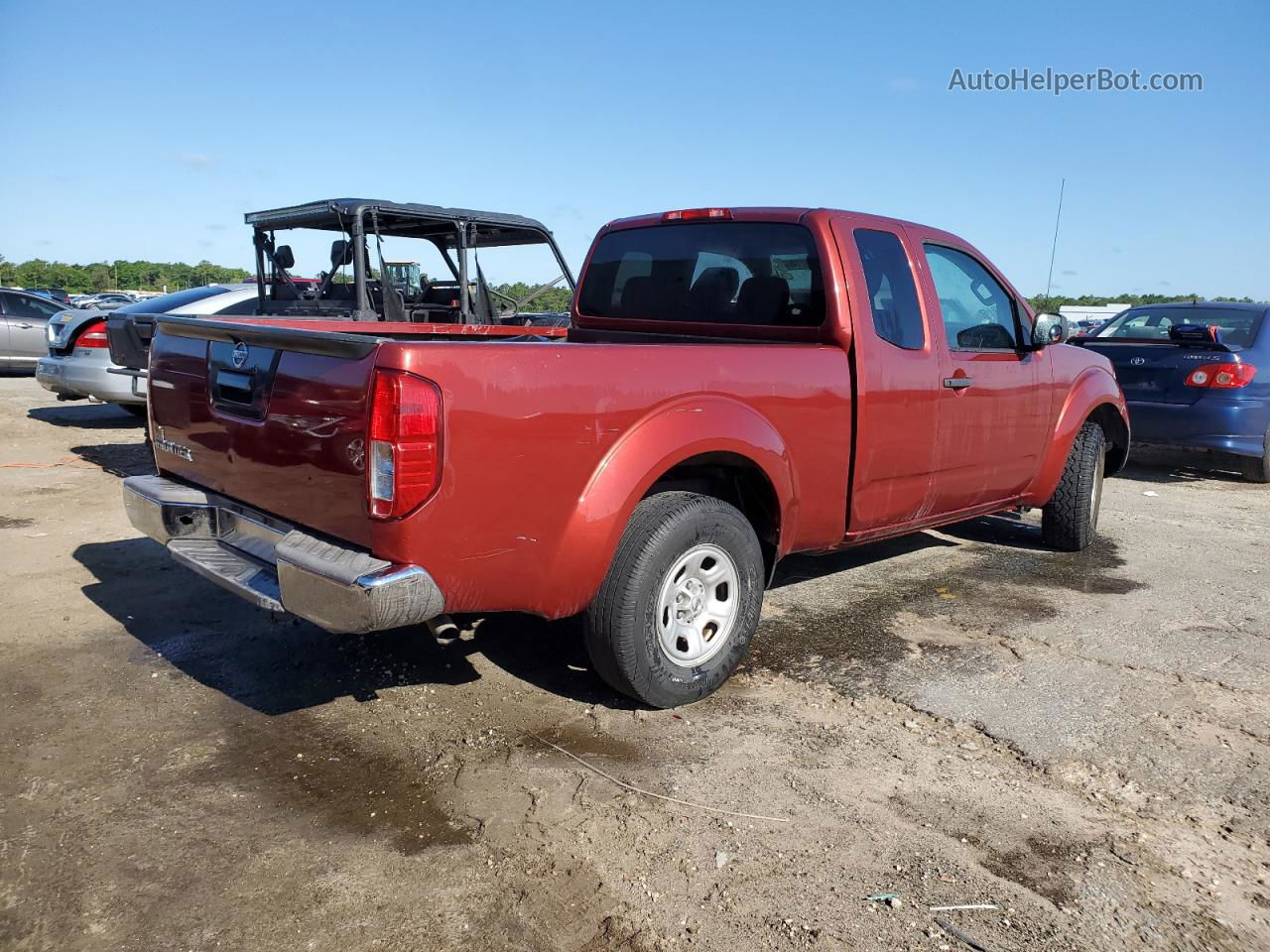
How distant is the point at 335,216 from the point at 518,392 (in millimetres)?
5609

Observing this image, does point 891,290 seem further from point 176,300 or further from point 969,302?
point 176,300

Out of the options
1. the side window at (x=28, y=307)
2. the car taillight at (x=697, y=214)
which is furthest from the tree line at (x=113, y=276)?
the car taillight at (x=697, y=214)

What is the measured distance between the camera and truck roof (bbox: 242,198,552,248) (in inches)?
308

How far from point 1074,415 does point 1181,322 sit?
454cm

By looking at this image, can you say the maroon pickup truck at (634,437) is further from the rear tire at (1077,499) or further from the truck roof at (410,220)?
the truck roof at (410,220)

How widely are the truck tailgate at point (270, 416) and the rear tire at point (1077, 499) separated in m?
4.56

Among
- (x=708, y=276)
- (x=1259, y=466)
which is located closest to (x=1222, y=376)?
(x=1259, y=466)

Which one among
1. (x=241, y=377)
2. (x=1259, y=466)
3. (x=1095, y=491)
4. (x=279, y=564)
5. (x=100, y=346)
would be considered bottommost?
(x=1259, y=466)

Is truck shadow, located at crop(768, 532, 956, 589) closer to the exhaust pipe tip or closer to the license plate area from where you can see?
the exhaust pipe tip

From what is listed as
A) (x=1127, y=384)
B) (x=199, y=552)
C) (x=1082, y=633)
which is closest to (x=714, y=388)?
(x=199, y=552)

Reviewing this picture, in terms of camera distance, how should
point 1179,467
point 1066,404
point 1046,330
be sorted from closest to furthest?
point 1046,330, point 1066,404, point 1179,467

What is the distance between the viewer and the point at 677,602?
11.8ft

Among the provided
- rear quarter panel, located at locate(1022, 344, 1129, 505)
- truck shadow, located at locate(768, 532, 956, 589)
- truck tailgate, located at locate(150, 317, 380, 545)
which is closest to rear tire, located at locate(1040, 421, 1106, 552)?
rear quarter panel, located at locate(1022, 344, 1129, 505)

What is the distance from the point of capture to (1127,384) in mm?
8773
